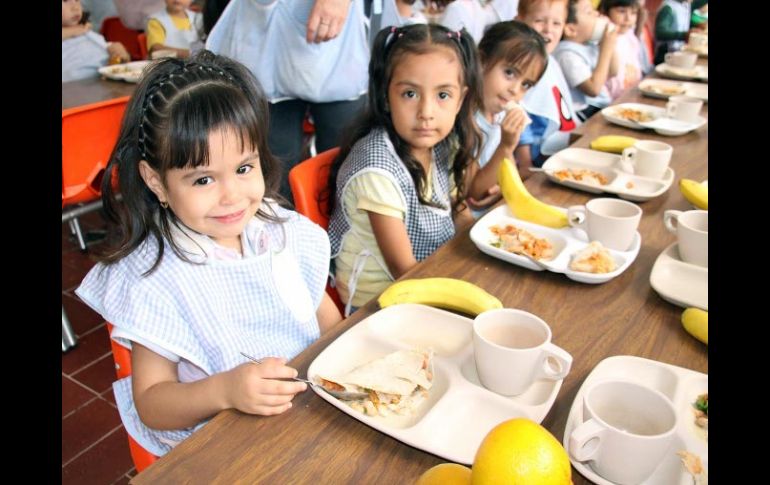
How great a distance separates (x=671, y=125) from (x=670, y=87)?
0.71 metres

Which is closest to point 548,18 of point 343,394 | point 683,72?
point 683,72

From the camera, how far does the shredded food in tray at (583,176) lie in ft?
5.71

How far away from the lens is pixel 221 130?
3.47ft

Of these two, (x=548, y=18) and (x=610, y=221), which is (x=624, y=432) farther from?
(x=548, y=18)

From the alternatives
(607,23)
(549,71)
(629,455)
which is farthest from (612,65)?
(629,455)

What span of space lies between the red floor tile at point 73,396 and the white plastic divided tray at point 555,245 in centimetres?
163

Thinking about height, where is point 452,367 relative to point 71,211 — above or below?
above

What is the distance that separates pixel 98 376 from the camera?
7.41 ft

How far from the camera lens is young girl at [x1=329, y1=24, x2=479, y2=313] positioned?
159 centimetres

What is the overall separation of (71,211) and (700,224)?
259 centimetres

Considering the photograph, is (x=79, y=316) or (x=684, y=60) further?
(x=684, y=60)

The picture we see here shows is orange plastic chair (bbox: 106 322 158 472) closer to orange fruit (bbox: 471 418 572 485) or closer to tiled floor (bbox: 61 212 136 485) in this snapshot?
orange fruit (bbox: 471 418 572 485)
